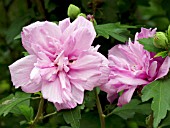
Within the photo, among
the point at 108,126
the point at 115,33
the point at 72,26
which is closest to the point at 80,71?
the point at 72,26

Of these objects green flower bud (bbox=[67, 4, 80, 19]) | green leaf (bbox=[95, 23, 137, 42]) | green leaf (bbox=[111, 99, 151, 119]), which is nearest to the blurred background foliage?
green leaf (bbox=[111, 99, 151, 119])

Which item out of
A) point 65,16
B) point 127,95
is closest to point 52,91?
point 127,95

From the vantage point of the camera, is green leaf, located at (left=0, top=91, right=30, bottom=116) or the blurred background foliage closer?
green leaf, located at (left=0, top=91, right=30, bottom=116)

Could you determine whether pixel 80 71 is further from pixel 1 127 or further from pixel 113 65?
pixel 1 127

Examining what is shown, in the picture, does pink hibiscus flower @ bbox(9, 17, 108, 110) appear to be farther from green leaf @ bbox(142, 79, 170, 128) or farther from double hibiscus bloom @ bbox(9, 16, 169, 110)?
green leaf @ bbox(142, 79, 170, 128)

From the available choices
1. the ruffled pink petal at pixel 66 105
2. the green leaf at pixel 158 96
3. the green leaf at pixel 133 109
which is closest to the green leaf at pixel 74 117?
the ruffled pink petal at pixel 66 105

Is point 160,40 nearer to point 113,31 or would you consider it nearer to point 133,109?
point 113,31
